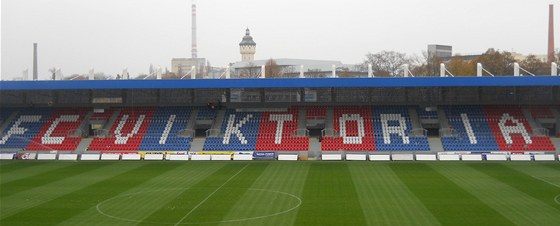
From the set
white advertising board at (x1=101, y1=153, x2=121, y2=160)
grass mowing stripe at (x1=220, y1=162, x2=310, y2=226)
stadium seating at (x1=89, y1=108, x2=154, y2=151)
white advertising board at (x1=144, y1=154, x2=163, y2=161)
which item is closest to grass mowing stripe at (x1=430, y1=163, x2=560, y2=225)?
grass mowing stripe at (x1=220, y1=162, x2=310, y2=226)

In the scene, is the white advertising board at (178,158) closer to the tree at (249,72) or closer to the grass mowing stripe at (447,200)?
the grass mowing stripe at (447,200)

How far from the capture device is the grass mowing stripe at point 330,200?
20891 mm

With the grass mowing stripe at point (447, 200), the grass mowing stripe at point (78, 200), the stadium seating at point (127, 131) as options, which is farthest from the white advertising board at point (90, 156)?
the grass mowing stripe at point (447, 200)

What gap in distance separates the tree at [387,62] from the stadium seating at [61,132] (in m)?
39.2

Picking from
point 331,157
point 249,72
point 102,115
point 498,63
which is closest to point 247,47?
point 249,72

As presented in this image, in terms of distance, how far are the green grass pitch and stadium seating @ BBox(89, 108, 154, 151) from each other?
6.95 metres

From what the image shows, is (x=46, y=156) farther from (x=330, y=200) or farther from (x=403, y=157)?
(x=330, y=200)

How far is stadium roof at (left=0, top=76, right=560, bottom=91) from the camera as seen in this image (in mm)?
39656

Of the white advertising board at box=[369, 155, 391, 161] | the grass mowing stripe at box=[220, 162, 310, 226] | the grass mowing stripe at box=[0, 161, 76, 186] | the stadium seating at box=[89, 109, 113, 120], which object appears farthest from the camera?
the stadium seating at box=[89, 109, 113, 120]

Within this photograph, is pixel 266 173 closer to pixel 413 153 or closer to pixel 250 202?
pixel 250 202

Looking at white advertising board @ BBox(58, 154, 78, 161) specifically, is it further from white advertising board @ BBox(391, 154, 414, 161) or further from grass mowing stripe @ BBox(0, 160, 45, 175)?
white advertising board @ BBox(391, 154, 414, 161)

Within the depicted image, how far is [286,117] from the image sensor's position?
155ft

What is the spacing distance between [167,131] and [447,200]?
27.4 metres

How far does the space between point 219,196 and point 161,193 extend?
3.00 meters
